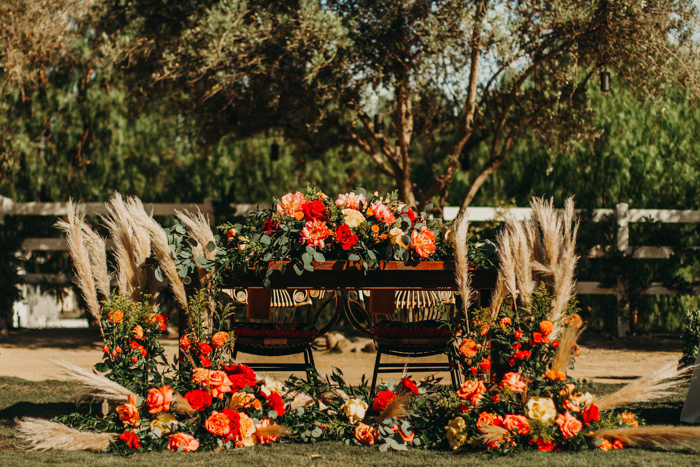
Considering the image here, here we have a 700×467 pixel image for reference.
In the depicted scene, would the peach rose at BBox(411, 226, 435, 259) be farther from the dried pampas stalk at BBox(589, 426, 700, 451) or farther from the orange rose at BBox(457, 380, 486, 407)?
the dried pampas stalk at BBox(589, 426, 700, 451)

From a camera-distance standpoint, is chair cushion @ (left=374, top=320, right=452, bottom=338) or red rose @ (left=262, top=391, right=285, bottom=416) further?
chair cushion @ (left=374, top=320, right=452, bottom=338)

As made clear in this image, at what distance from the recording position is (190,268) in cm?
319

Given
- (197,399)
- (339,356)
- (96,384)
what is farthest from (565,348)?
(339,356)

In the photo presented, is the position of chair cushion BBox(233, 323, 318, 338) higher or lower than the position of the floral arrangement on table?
lower

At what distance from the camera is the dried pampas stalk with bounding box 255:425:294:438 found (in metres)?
3.15

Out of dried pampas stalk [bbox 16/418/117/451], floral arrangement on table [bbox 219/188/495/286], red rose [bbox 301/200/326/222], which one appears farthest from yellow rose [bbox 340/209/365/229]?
dried pampas stalk [bbox 16/418/117/451]

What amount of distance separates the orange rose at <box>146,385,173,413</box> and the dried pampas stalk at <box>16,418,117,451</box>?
0.26 m

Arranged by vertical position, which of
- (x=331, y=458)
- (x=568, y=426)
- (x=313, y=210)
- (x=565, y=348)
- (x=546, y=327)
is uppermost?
(x=313, y=210)

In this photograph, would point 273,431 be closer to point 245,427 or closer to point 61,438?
point 245,427

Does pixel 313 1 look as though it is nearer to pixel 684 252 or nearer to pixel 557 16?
pixel 557 16

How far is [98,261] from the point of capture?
10.4 feet

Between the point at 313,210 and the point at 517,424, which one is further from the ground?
the point at 313,210

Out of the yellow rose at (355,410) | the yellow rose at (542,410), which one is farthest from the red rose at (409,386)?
the yellow rose at (542,410)

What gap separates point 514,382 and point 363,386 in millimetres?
804
